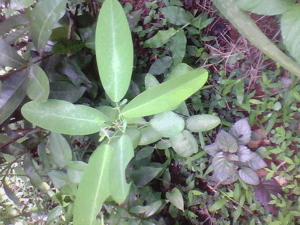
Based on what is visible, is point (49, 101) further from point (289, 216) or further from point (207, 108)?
point (289, 216)

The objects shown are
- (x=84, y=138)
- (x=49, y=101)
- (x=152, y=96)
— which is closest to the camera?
(x=152, y=96)

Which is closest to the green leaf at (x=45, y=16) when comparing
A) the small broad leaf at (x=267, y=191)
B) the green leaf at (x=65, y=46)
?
the green leaf at (x=65, y=46)

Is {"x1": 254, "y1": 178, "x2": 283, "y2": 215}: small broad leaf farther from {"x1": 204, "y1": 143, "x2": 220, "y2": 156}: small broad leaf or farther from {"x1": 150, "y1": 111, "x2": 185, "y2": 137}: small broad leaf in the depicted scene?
{"x1": 150, "y1": 111, "x2": 185, "y2": 137}: small broad leaf

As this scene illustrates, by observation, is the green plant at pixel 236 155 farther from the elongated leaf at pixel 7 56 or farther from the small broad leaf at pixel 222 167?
the elongated leaf at pixel 7 56

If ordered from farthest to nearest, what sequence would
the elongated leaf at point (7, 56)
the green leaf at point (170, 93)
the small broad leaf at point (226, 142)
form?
the small broad leaf at point (226, 142)
the elongated leaf at point (7, 56)
the green leaf at point (170, 93)

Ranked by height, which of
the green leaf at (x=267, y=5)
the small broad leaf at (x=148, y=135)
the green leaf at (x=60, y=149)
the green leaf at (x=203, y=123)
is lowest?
the green leaf at (x=60, y=149)

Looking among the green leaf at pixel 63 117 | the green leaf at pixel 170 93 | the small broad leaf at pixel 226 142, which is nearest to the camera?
the green leaf at pixel 170 93

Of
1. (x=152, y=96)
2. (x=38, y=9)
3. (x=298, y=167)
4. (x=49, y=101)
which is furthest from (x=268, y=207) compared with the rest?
(x=38, y=9)

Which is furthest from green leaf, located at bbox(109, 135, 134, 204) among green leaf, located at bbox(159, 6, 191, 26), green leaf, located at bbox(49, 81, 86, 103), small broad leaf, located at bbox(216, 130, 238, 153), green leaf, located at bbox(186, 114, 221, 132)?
green leaf, located at bbox(159, 6, 191, 26)
